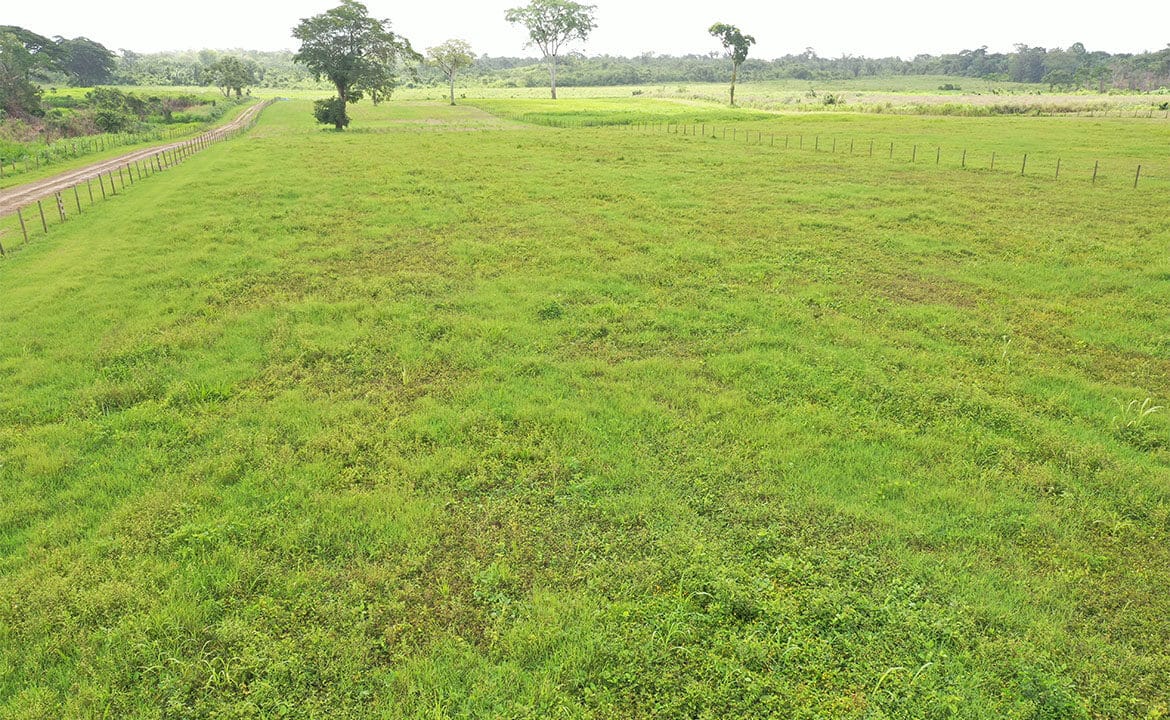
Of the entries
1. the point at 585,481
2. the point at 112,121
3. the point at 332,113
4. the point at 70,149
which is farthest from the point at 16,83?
the point at 585,481

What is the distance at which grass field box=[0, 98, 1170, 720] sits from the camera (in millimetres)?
5648

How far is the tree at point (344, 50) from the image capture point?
6131 cm

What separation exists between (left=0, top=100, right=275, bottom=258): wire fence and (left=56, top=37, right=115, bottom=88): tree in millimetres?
105866

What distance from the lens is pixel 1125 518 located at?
7613mm

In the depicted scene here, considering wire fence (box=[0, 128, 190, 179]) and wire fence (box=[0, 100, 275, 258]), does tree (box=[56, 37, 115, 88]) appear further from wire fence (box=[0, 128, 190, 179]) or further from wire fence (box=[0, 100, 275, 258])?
wire fence (box=[0, 100, 275, 258])

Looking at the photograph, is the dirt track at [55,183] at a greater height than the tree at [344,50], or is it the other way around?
the tree at [344,50]

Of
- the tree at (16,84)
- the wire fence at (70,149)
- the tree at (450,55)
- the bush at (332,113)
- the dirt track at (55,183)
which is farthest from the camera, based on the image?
the tree at (450,55)

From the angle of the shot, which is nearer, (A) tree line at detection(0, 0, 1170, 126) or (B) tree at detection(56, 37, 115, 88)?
(A) tree line at detection(0, 0, 1170, 126)

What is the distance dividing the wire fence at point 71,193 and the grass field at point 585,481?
192 inches

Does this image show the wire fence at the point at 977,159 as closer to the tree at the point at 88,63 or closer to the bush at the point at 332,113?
the bush at the point at 332,113

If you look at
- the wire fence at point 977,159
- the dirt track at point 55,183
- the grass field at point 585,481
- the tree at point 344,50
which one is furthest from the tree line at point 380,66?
the grass field at point 585,481

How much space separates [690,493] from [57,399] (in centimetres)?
1076

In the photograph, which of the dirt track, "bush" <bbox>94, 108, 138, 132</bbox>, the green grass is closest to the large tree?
"bush" <bbox>94, 108, 138, 132</bbox>

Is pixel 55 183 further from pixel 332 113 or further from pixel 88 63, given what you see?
pixel 88 63
